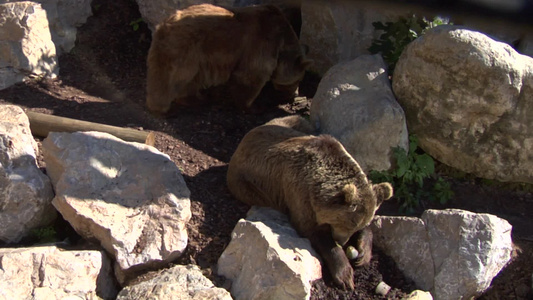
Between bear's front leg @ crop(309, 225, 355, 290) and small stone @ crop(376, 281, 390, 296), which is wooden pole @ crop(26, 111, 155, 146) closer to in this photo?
bear's front leg @ crop(309, 225, 355, 290)

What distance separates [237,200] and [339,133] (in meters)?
1.18

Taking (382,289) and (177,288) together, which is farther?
(382,289)

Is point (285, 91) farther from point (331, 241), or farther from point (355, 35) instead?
point (331, 241)

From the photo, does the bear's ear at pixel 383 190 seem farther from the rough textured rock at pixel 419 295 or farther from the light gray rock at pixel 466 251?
the rough textured rock at pixel 419 295

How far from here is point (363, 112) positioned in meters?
5.68

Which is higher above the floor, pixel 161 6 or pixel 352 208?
pixel 161 6

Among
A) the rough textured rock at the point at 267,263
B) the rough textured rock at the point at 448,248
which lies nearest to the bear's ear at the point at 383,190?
the rough textured rock at the point at 448,248

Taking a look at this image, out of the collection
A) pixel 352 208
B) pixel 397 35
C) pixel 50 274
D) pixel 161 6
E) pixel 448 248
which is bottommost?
pixel 448 248

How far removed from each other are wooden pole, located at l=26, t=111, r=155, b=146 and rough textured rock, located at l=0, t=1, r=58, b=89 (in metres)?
1.32

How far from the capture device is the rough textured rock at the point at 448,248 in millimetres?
4781

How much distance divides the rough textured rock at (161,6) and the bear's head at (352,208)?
12.7ft

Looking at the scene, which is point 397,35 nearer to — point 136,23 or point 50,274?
point 136,23

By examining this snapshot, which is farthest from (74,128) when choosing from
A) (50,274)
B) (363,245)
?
(363,245)

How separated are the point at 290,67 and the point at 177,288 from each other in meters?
3.65
